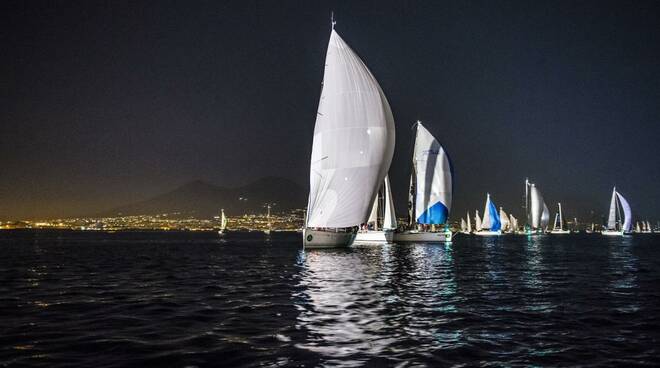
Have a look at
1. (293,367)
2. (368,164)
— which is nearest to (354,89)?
(368,164)

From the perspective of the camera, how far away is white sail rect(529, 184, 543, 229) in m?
163

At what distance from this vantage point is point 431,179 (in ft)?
290

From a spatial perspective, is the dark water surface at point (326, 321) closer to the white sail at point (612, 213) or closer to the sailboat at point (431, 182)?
the sailboat at point (431, 182)

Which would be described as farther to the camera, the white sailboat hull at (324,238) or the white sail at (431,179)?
the white sail at (431,179)

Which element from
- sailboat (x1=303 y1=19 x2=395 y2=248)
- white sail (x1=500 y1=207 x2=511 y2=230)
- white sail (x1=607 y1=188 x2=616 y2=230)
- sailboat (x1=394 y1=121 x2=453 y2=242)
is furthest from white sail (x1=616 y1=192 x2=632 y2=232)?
→ sailboat (x1=303 y1=19 x2=395 y2=248)

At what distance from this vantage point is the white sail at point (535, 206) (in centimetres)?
16275

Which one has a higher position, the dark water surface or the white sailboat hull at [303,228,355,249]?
the white sailboat hull at [303,228,355,249]

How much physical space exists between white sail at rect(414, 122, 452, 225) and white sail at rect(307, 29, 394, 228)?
112 ft

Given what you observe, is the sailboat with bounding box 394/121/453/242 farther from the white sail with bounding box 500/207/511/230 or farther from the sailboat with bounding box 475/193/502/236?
the white sail with bounding box 500/207/511/230

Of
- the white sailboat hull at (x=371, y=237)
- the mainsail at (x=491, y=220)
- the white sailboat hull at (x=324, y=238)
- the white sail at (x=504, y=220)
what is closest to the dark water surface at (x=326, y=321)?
the white sailboat hull at (x=324, y=238)

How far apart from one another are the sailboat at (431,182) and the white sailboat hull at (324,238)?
112 feet

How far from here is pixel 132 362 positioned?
11352mm

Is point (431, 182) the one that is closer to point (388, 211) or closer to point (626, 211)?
point (388, 211)

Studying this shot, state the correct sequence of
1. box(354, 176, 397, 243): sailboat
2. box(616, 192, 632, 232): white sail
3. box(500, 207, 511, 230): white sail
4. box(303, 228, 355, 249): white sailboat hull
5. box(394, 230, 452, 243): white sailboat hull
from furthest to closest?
box(500, 207, 511, 230): white sail
box(616, 192, 632, 232): white sail
box(394, 230, 452, 243): white sailboat hull
box(354, 176, 397, 243): sailboat
box(303, 228, 355, 249): white sailboat hull
